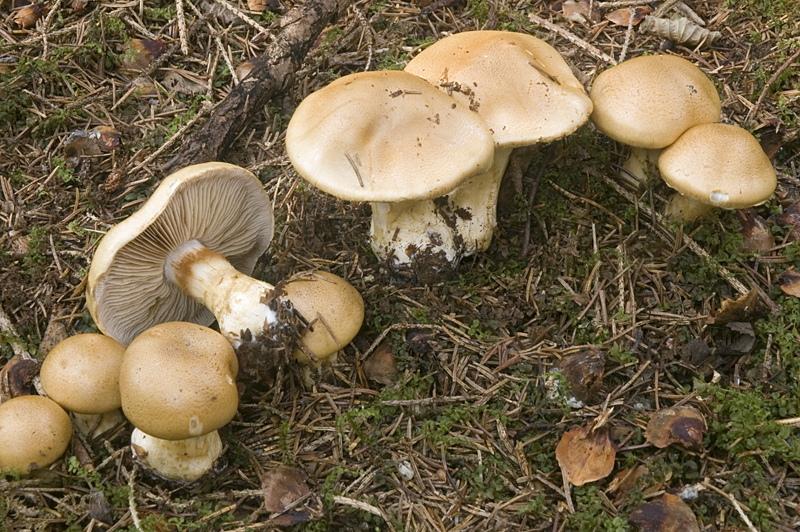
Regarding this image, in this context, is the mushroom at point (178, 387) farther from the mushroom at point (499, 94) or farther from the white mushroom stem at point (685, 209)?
the white mushroom stem at point (685, 209)

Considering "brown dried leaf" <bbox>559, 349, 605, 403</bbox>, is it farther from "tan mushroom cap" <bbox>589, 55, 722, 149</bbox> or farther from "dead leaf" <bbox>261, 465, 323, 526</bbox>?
"dead leaf" <bbox>261, 465, 323, 526</bbox>

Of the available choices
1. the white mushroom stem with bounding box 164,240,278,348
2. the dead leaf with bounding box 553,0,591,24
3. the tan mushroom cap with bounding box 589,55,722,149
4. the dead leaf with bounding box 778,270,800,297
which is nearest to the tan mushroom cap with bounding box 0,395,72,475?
the white mushroom stem with bounding box 164,240,278,348

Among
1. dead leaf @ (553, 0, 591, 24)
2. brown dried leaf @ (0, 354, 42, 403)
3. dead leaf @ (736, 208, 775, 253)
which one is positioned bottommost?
dead leaf @ (736, 208, 775, 253)

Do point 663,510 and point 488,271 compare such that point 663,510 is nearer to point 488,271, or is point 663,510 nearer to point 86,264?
point 488,271

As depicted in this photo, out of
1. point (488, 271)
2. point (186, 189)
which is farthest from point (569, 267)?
point (186, 189)

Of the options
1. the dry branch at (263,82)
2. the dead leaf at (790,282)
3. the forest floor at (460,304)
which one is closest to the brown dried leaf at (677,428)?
the forest floor at (460,304)

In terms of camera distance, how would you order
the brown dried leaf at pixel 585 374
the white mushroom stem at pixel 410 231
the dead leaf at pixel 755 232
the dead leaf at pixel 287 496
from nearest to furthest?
the dead leaf at pixel 287 496 < the brown dried leaf at pixel 585 374 < the white mushroom stem at pixel 410 231 < the dead leaf at pixel 755 232

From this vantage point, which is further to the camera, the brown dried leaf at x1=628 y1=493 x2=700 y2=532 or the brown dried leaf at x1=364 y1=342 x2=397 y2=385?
the brown dried leaf at x1=364 y1=342 x2=397 y2=385
